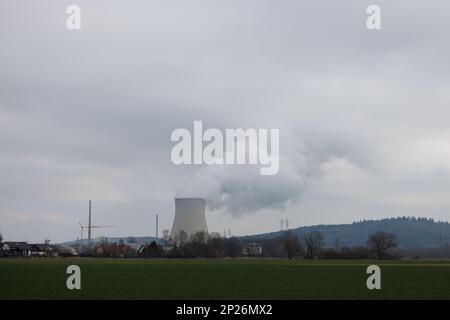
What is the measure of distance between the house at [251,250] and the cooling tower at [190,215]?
2664 inches

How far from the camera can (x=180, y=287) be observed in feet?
110

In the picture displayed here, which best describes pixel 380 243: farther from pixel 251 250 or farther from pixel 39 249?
pixel 39 249

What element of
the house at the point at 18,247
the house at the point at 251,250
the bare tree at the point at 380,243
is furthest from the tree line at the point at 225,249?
the house at the point at 18,247

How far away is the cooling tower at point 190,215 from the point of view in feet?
338

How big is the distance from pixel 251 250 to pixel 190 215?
280ft

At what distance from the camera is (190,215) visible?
104500 mm

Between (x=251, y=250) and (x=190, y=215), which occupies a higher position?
(x=190, y=215)

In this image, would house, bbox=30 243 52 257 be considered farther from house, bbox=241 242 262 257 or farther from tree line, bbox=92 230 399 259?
house, bbox=241 242 262 257

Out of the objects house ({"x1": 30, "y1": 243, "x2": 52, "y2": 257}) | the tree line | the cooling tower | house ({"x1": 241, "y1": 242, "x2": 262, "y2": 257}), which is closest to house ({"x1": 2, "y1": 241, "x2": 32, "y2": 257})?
house ({"x1": 30, "y1": 243, "x2": 52, "y2": 257})

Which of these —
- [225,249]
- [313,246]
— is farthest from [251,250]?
[313,246]

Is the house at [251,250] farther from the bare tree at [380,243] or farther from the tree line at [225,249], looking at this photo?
the bare tree at [380,243]
